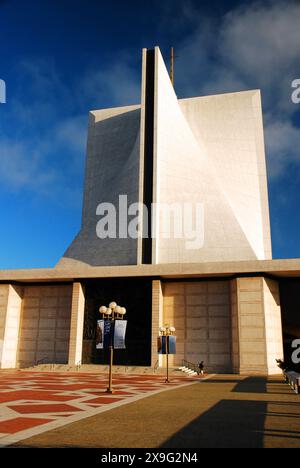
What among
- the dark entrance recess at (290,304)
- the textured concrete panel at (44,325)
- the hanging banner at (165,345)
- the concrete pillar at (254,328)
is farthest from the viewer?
the textured concrete panel at (44,325)

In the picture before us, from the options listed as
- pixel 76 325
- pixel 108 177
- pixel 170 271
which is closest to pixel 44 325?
pixel 76 325

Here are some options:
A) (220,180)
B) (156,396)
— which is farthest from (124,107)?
(156,396)

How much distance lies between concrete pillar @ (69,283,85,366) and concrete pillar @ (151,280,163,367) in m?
6.63

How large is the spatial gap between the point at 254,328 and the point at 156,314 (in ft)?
26.2

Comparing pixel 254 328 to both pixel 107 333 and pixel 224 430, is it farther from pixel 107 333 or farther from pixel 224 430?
pixel 224 430

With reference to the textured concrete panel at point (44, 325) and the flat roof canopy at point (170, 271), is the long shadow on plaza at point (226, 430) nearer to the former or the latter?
the flat roof canopy at point (170, 271)

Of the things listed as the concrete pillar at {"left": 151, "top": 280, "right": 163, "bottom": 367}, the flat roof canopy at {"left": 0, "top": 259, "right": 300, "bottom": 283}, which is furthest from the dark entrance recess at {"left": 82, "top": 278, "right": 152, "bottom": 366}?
the flat roof canopy at {"left": 0, "top": 259, "right": 300, "bottom": 283}

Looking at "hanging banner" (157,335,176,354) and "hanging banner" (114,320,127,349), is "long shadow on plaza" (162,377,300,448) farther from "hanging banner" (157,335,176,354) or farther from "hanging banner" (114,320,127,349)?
"hanging banner" (157,335,176,354)

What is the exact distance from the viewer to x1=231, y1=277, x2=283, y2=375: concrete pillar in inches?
1239

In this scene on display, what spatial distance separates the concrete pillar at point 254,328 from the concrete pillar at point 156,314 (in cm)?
614

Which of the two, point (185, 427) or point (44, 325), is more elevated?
point (44, 325)

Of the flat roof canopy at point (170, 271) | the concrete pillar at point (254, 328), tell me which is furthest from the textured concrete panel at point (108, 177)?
the concrete pillar at point (254, 328)

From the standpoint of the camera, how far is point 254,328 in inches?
1261

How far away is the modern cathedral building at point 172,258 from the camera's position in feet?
111
